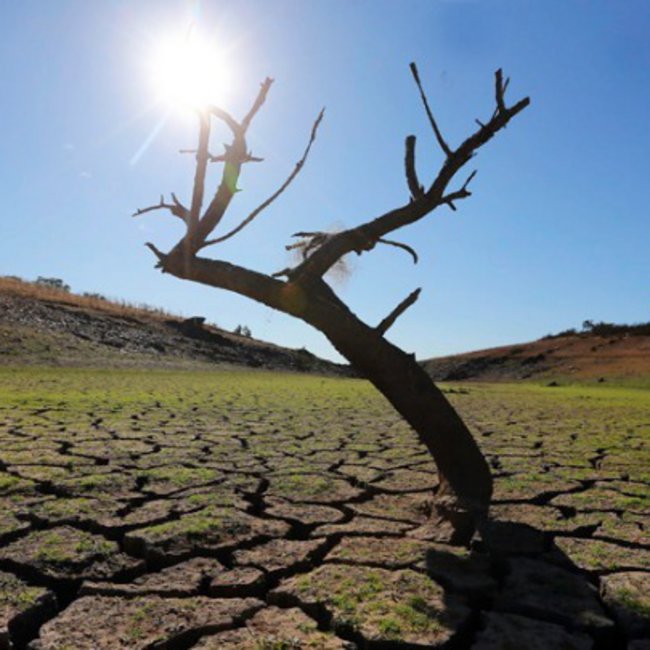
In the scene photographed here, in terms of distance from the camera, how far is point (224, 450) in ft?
15.4

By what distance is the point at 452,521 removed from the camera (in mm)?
2752

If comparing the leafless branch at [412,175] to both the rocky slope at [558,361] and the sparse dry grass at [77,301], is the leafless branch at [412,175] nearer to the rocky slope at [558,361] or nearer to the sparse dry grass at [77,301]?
the rocky slope at [558,361]

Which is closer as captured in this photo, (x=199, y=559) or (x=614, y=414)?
(x=199, y=559)

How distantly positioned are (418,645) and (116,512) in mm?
1678

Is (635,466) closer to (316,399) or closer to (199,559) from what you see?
(199,559)

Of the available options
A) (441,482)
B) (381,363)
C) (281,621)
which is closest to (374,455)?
(441,482)

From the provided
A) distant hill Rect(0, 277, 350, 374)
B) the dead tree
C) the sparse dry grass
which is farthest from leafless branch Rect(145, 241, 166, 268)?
the sparse dry grass

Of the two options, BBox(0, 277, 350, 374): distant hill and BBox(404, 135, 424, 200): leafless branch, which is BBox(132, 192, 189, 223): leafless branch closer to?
BBox(404, 135, 424, 200): leafless branch

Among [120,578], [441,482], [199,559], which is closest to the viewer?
[120,578]

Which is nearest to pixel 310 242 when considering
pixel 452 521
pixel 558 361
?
→ pixel 452 521

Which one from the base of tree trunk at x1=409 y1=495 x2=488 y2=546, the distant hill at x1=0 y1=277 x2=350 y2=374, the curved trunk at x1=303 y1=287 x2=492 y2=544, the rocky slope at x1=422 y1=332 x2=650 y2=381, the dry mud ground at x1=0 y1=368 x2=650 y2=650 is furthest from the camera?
the rocky slope at x1=422 y1=332 x2=650 y2=381

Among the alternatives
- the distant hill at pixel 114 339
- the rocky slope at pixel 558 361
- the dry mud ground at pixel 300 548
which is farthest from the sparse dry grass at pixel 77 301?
the dry mud ground at pixel 300 548

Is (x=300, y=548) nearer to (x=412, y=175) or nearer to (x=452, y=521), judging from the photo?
(x=452, y=521)

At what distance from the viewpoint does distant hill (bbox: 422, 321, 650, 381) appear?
758 inches
